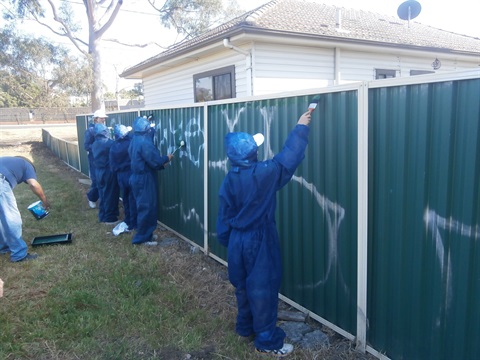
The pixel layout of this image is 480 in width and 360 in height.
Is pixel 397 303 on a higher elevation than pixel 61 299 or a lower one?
higher

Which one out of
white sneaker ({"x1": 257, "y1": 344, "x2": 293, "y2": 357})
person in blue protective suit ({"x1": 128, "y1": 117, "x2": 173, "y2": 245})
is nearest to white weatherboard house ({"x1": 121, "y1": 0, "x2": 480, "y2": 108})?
person in blue protective suit ({"x1": 128, "y1": 117, "x2": 173, "y2": 245})

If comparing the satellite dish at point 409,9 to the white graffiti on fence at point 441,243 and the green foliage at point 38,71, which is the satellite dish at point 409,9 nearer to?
the white graffiti on fence at point 441,243

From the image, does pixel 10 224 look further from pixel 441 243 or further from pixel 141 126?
pixel 441 243

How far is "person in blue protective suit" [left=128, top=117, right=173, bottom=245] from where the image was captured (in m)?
5.61

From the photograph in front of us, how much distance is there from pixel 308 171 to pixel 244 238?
2.89 feet

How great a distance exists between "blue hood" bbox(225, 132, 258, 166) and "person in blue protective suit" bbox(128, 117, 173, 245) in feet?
9.26

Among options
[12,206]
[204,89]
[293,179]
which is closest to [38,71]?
[204,89]

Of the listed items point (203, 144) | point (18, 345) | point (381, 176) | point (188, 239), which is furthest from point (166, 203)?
point (381, 176)

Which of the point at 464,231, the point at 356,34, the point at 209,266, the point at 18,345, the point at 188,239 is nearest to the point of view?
the point at 464,231

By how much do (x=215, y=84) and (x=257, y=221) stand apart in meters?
8.32

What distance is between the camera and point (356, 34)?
1080 cm

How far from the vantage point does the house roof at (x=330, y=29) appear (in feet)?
30.5

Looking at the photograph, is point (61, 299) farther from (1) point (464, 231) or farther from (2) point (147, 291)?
(1) point (464, 231)

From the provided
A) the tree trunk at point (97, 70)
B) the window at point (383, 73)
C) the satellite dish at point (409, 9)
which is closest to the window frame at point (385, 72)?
the window at point (383, 73)
